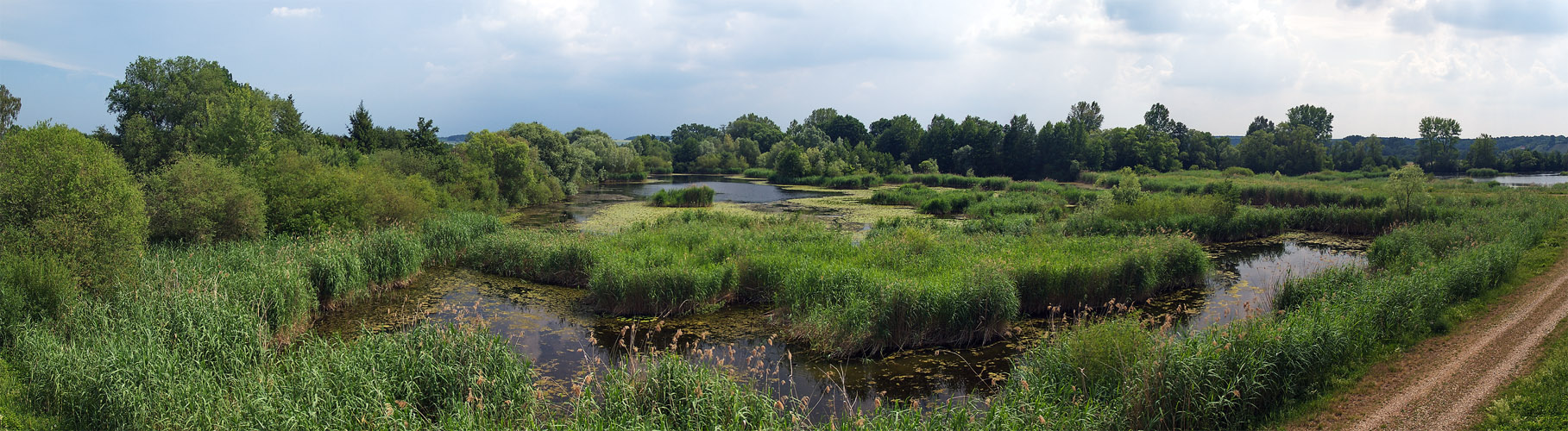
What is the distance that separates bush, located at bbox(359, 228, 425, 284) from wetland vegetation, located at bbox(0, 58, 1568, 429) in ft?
0.25

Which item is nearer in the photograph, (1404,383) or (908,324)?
(1404,383)

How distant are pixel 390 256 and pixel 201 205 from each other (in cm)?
452

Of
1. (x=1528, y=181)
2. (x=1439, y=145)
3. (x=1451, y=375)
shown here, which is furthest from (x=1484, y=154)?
(x=1451, y=375)

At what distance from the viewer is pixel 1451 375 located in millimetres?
9336

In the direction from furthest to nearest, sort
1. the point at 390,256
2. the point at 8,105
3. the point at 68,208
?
the point at 8,105 → the point at 390,256 → the point at 68,208

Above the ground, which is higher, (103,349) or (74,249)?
(74,249)

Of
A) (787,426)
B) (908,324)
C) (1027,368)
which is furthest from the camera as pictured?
(908,324)

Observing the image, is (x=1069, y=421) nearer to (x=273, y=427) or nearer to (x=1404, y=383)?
(x=1404, y=383)

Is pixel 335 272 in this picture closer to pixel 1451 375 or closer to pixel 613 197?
pixel 1451 375

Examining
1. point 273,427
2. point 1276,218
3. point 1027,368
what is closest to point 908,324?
point 1027,368

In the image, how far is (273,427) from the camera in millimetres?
6648

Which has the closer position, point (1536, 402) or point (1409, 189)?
point (1536, 402)

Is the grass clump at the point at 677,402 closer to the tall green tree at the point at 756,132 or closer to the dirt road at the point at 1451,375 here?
the dirt road at the point at 1451,375

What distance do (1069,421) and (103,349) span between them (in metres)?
11.5
